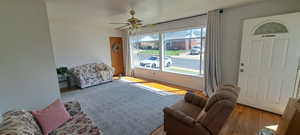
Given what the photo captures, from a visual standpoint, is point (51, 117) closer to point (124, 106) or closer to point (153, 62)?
point (124, 106)

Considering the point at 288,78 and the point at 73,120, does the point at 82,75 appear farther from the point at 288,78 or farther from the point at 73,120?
the point at 288,78

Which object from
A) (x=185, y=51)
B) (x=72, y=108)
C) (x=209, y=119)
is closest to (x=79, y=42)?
(x=72, y=108)

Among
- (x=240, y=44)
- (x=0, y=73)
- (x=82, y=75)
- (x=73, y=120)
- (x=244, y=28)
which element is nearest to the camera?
(x=73, y=120)

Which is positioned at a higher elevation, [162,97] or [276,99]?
[276,99]

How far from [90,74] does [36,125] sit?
325 centimetres

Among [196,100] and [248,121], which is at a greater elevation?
[196,100]

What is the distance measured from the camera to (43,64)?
7.73 ft

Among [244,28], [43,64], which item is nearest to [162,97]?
[244,28]

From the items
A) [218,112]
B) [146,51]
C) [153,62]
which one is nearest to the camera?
[218,112]

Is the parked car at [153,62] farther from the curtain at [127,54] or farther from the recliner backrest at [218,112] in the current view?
the recliner backrest at [218,112]

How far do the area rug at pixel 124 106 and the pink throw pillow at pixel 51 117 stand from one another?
2.46 feet

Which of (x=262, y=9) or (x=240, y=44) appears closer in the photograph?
(x=262, y=9)

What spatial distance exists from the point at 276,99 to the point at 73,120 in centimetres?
372

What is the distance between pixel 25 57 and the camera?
7.02 ft
